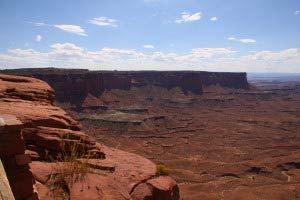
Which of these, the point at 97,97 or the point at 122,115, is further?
the point at 97,97

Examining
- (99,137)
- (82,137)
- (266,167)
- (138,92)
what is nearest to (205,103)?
(138,92)

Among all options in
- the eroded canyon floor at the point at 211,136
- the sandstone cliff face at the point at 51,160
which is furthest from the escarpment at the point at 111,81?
the sandstone cliff face at the point at 51,160

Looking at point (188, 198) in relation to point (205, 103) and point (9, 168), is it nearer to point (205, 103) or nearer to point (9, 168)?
point (9, 168)

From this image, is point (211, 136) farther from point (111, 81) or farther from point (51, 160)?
point (51, 160)

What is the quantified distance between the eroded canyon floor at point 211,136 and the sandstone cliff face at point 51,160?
899 inches

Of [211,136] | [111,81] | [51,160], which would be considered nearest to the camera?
[51,160]

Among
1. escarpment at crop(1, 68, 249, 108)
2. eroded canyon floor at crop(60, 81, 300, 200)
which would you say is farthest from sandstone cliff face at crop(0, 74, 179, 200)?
escarpment at crop(1, 68, 249, 108)

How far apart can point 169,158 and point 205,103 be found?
2175 inches

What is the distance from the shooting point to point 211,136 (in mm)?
68250

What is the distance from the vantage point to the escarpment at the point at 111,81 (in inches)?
2963

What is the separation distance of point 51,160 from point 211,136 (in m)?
61.8

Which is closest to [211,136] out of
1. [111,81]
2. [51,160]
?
[111,81]

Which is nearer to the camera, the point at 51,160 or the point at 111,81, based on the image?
the point at 51,160

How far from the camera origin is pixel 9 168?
5.93 meters
